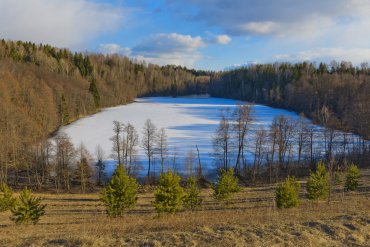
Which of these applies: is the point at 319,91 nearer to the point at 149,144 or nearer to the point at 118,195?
the point at 149,144

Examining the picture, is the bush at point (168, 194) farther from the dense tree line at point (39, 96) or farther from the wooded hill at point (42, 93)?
the wooded hill at point (42, 93)

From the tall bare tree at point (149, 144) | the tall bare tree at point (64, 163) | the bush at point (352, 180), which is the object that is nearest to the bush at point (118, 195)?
the bush at point (352, 180)

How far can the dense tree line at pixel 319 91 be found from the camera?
241ft

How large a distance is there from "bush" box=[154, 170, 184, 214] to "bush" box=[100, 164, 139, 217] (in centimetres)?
238

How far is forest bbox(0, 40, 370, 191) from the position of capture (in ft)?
174

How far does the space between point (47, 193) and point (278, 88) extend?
11885 cm

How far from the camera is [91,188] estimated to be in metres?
47.0

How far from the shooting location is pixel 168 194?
25.3 metres

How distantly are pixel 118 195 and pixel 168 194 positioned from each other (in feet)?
12.9

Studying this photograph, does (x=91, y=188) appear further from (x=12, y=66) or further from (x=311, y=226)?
(x=12, y=66)

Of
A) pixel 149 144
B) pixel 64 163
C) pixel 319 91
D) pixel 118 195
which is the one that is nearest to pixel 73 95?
pixel 149 144

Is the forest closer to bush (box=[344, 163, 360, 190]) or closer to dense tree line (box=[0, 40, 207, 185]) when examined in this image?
dense tree line (box=[0, 40, 207, 185])

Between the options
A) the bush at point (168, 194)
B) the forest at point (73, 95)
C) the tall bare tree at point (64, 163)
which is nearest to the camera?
the bush at point (168, 194)

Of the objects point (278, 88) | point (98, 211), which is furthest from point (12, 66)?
point (278, 88)
